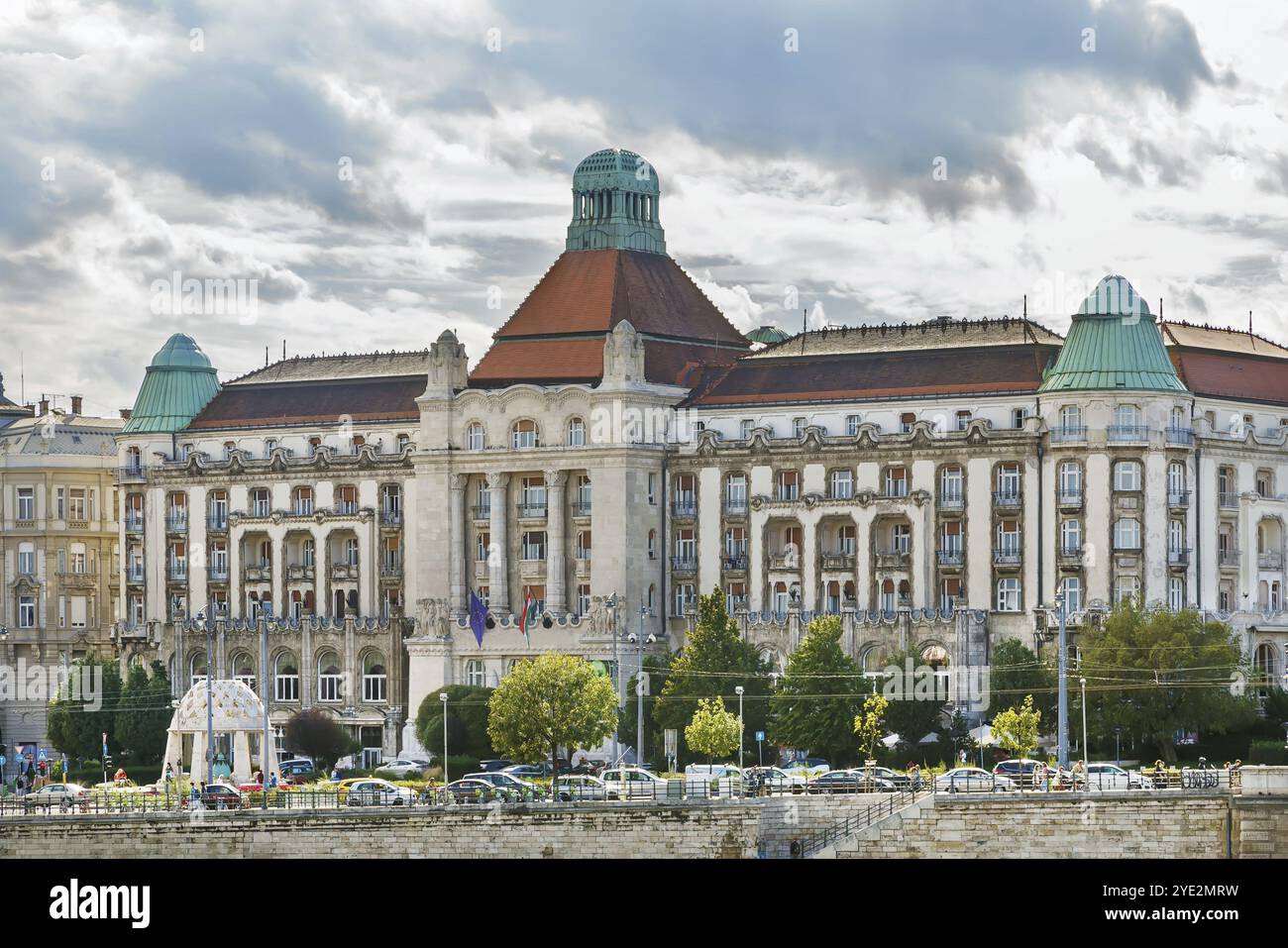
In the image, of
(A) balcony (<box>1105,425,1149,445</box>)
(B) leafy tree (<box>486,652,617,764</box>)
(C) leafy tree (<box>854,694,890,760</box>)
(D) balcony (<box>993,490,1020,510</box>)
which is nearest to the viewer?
(B) leafy tree (<box>486,652,617,764</box>)

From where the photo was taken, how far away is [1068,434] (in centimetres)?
19562

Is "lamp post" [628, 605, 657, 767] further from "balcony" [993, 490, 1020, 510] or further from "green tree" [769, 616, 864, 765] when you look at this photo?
"balcony" [993, 490, 1020, 510]

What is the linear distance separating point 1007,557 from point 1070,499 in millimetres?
4794

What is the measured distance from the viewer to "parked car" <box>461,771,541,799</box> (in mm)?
155125

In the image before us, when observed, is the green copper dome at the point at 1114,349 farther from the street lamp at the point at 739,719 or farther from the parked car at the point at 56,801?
the parked car at the point at 56,801

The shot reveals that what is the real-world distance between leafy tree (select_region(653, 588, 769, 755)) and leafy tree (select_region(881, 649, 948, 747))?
652cm

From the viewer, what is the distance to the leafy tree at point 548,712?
176 meters

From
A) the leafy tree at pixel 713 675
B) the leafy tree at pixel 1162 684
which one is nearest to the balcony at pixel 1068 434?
the leafy tree at pixel 1162 684

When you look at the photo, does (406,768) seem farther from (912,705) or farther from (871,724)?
(871,724)

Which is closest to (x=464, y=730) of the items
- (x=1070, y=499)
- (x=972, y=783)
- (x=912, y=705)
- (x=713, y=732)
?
(x=713, y=732)

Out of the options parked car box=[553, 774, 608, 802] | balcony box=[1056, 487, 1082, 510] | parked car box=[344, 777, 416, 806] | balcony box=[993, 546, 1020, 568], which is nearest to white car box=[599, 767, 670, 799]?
parked car box=[553, 774, 608, 802]
